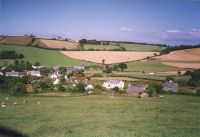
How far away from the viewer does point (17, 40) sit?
633cm

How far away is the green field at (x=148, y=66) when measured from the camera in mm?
6211

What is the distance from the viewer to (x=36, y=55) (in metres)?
6.36

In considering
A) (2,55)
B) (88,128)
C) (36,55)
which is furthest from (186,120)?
(2,55)

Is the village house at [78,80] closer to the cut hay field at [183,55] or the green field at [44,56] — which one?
the green field at [44,56]

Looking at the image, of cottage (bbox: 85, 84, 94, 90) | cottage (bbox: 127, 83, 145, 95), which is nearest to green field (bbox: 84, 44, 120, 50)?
cottage (bbox: 85, 84, 94, 90)

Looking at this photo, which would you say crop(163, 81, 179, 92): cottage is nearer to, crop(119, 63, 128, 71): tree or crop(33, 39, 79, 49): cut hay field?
crop(119, 63, 128, 71): tree

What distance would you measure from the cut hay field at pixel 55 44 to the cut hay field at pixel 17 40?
20cm

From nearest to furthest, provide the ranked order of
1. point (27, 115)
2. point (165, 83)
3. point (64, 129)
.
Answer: point (64, 129) < point (27, 115) < point (165, 83)

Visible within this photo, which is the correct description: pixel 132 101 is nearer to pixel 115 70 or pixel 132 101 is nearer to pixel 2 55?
pixel 115 70

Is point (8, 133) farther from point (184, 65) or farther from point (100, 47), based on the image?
point (184, 65)

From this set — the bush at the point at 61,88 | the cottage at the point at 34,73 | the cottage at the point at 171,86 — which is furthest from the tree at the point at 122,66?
the cottage at the point at 34,73

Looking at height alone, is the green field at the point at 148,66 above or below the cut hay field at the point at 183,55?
below

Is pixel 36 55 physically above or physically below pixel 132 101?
above

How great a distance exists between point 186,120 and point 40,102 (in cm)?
259
